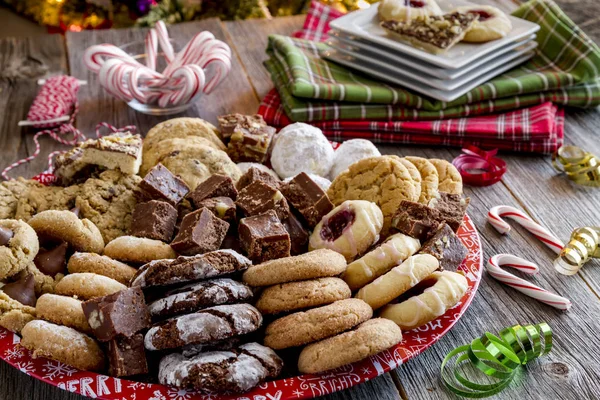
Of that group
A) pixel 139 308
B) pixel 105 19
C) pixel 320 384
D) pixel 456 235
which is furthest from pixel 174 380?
pixel 105 19

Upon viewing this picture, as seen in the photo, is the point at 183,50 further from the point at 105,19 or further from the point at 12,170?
the point at 105,19

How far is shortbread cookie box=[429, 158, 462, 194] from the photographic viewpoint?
1.99m

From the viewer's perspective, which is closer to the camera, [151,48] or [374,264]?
A: [374,264]

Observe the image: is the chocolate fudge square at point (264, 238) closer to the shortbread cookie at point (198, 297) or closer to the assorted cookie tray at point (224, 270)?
the assorted cookie tray at point (224, 270)

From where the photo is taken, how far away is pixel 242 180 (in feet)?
6.44

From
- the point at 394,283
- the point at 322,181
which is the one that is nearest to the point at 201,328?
the point at 394,283

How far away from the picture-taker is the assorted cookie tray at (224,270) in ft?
4.53

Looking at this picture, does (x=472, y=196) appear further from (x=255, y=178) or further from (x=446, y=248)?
(x=255, y=178)

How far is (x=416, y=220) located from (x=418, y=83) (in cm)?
116

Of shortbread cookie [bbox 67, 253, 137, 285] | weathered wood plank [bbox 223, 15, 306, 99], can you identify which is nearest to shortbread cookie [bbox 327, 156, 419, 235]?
shortbread cookie [bbox 67, 253, 137, 285]

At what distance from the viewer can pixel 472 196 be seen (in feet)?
7.81

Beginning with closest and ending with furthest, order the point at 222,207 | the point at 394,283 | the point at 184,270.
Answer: the point at 184,270 < the point at 394,283 < the point at 222,207

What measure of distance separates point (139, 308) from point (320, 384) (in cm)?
43

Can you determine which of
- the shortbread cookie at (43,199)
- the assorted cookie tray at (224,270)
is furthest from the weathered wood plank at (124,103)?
the shortbread cookie at (43,199)
